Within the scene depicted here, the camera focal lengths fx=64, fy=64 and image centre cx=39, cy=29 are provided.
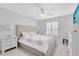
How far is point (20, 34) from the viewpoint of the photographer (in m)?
4.36

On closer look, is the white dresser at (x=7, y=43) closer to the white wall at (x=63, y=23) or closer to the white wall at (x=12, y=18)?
the white wall at (x=12, y=18)

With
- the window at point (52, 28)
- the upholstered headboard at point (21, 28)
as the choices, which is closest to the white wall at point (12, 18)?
the upholstered headboard at point (21, 28)

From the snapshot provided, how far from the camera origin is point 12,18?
3.91 meters

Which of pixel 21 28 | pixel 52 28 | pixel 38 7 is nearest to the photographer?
pixel 38 7

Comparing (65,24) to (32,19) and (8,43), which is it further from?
(8,43)

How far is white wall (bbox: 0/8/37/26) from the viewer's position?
3.40 meters

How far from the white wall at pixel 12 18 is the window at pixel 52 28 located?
5.44 ft

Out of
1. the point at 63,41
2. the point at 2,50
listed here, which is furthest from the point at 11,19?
the point at 63,41

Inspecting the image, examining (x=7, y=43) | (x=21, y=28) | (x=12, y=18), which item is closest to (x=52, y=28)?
(x=21, y=28)

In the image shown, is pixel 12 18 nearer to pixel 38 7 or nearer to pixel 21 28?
pixel 21 28

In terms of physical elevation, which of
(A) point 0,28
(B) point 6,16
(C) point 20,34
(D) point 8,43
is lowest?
(D) point 8,43

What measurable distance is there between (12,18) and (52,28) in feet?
11.3

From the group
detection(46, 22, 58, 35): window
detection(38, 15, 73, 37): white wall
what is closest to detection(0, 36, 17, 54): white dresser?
detection(38, 15, 73, 37): white wall

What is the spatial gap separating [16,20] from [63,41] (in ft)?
12.3
